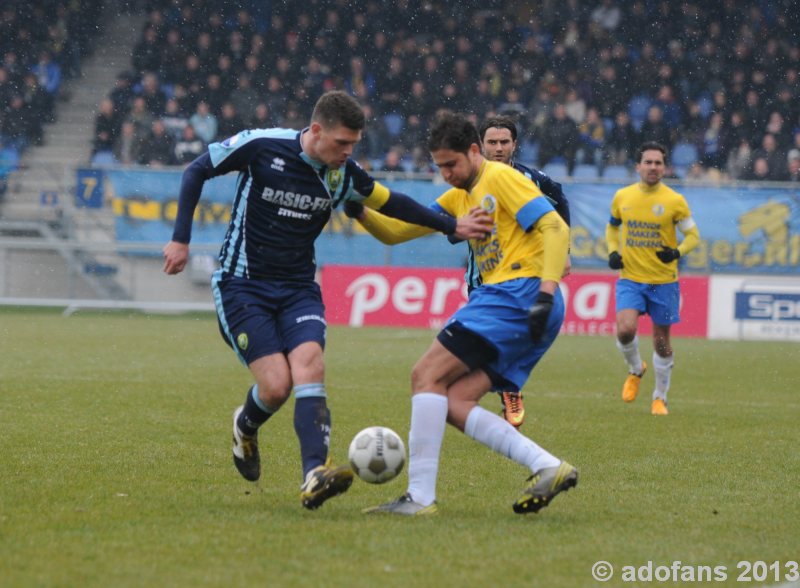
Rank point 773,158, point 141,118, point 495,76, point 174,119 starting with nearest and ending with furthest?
1. point 773,158
2. point 141,118
3. point 174,119
4. point 495,76

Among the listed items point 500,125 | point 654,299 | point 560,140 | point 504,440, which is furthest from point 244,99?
point 504,440

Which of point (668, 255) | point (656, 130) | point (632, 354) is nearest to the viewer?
point (668, 255)

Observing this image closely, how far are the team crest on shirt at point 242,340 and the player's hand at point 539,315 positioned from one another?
1.33m

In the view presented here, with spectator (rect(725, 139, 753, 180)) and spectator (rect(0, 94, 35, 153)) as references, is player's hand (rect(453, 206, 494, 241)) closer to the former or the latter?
spectator (rect(725, 139, 753, 180))

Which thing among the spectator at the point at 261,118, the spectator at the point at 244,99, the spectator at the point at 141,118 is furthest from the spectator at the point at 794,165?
the spectator at the point at 141,118

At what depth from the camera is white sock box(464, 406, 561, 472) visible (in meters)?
5.65

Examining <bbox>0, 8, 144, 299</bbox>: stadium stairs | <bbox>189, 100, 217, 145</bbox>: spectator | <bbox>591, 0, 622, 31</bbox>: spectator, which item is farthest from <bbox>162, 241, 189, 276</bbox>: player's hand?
<bbox>591, 0, 622, 31</bbox>: spectator

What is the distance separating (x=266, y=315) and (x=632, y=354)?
20.2ft

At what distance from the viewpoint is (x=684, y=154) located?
23.6 metres

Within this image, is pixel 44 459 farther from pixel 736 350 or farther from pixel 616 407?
pixel 736 350

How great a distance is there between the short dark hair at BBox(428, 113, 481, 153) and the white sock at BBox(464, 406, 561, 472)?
122 cm

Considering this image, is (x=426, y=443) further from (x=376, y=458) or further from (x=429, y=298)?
(x=429, y=298)

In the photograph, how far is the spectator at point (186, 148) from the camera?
76.6 ft

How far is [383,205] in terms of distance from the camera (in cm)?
616
